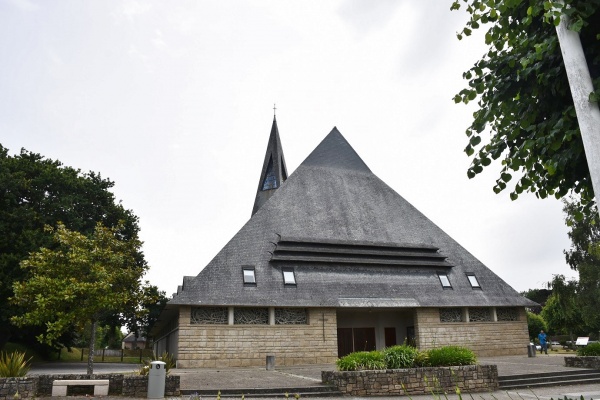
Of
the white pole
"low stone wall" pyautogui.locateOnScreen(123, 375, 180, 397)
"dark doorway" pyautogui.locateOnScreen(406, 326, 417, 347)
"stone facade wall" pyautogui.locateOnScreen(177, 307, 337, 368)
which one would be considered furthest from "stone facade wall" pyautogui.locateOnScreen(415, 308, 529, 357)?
the white pole

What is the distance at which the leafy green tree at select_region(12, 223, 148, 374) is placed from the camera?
13.3m

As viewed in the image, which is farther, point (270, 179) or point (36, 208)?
point (270, 179)

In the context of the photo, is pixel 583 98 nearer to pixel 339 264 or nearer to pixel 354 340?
pixel 339 264

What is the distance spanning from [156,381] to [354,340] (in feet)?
48.1

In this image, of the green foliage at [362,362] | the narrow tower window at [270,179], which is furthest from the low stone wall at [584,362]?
the narrow tower window at [270,179]

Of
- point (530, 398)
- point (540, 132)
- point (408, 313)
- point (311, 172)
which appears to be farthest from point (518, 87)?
point (311, 172)

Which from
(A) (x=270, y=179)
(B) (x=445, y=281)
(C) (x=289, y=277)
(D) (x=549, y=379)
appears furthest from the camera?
(A) (x=270, y=179)

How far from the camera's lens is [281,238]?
23109 mm

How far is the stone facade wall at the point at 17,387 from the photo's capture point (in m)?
9.55

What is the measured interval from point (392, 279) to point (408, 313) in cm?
205

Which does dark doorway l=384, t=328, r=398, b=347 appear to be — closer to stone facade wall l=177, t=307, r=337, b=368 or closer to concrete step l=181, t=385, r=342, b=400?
stone facade wall l=177, t=307, r=337, b=368

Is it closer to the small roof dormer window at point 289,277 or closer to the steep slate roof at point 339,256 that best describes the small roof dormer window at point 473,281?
the steep slate roof at point 339,256

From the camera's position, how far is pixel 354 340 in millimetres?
23375

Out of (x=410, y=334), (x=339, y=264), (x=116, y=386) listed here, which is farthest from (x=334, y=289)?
(x=116, y=386)
